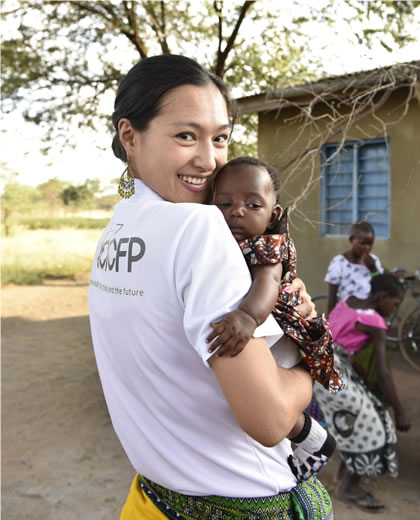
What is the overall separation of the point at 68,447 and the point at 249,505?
155 inches

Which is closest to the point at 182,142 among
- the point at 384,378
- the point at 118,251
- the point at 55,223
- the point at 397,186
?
the point at 118,251

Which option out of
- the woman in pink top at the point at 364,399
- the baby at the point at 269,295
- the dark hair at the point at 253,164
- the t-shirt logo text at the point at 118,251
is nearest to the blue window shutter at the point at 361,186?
the woman in pink top at the point at 364,399

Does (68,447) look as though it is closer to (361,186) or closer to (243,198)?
(243,198)

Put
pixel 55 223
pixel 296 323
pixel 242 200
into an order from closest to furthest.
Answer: pixel 296 323, pixel 242 200, pixel 55 223

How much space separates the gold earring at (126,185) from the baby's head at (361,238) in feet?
11.6

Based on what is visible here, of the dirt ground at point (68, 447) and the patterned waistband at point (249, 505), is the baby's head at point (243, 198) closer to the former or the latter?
the patterned waistband at point (249, 505)

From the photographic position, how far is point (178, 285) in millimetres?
976

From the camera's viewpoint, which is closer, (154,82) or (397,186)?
(154,82)

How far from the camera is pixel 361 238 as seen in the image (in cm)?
470

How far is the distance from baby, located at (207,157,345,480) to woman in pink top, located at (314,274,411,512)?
1.93 metres

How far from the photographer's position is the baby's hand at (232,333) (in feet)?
3.00

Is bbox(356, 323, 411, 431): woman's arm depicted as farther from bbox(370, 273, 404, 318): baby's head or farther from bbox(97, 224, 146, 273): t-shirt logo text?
bbox(97, 224, 146, 273): t-shirt logo text

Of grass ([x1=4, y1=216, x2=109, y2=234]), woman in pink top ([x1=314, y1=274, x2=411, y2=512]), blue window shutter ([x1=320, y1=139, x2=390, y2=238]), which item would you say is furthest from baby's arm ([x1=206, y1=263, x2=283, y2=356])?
grass ([x1=4, y1=216, x2=109, y2=234])

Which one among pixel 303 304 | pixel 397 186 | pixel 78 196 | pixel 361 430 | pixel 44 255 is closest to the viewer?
pixel 303 304
